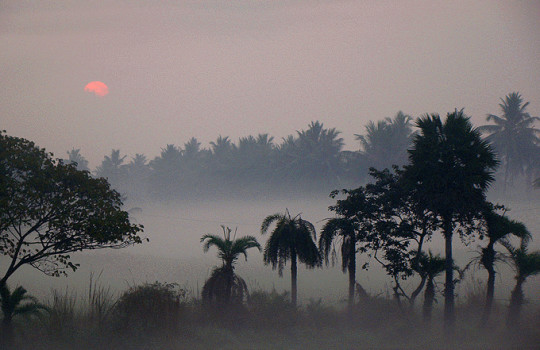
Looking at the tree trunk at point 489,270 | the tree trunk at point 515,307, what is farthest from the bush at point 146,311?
the tree trunk at point 515,307

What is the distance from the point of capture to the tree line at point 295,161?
77.9 metres

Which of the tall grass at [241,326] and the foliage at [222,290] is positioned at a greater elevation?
the foliage at [222,290]

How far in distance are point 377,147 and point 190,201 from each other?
59242mm

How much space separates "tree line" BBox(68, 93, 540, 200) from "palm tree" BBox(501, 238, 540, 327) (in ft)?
166

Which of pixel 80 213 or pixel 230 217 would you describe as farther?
pixel 230 217

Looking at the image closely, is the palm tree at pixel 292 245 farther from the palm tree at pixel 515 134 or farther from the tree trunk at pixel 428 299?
the palm tree at pixel 515 134

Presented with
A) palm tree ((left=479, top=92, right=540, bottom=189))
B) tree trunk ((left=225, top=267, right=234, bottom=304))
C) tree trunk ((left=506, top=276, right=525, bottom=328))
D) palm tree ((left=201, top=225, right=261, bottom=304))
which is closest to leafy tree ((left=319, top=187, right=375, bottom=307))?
palm tree ((left=201, top=225, right=261, bottom=304))

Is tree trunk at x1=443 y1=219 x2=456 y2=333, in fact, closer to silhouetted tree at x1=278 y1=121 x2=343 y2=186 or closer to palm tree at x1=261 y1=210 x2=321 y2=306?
palm tree at x1=261 y1=210 x2=321 y2=306

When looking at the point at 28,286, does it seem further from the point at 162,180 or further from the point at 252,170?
the point at 162,180

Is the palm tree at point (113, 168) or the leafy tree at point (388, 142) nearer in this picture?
the leafy tree at point (388, 142)

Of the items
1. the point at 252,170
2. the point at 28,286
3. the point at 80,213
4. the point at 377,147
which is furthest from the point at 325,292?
the point at 252,170

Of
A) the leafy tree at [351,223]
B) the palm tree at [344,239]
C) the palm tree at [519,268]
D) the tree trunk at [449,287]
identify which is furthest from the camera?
the palm tree at [344,239]

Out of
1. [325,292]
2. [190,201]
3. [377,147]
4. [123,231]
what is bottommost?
[325,292]

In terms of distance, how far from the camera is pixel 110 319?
17.3 metres
